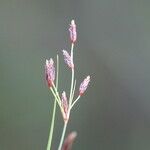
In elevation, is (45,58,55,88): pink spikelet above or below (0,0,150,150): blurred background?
below

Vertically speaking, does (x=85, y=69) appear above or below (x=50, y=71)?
above

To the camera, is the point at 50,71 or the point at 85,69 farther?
the point at 85,69

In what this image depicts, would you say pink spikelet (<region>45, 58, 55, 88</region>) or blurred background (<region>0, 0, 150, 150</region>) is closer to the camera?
pink spikelet (<region>45, 58, 55, 88</region>)

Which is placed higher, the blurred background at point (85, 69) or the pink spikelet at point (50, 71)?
the blurred background at point (85, 69)

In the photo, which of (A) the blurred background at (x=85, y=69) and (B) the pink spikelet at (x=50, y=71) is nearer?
(B) the pink spikelet at (x=50, y=71)
